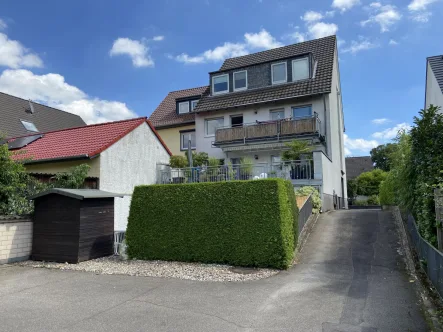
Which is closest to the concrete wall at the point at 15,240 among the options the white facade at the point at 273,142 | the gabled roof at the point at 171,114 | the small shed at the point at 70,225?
the small shed at the point at 70,225

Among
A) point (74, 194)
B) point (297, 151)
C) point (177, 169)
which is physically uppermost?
point (297, 151)

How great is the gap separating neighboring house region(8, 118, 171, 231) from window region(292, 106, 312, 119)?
8.73 meters

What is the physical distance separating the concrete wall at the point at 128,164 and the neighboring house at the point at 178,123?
8.14 metres

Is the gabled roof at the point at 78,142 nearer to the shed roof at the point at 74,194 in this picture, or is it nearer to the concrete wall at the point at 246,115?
the shed roof at the point at 74,194

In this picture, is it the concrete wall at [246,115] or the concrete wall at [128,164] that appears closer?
the concrete wall at [128,164]

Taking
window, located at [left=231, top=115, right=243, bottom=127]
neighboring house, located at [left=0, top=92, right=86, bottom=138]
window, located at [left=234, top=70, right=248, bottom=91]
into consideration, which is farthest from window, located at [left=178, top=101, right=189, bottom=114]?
neighboring house, located at [left=0, top=92, right=86, bottom=138]

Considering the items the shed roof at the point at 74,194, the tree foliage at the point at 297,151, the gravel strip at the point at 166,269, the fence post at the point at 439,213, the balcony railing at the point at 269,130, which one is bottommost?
the gravel strip at the point at 166,269

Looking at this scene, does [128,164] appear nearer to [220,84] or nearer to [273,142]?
[273,142]

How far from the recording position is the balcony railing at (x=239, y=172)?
1575 cm

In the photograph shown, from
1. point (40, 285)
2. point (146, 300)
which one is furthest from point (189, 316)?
point (40, 285)

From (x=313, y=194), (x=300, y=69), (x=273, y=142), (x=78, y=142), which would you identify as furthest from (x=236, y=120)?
(x=78, y=142)

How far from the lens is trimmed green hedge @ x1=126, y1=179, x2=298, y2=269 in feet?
27.9

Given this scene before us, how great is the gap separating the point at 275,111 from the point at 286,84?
1.81m

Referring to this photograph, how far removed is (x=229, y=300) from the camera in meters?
5.95
